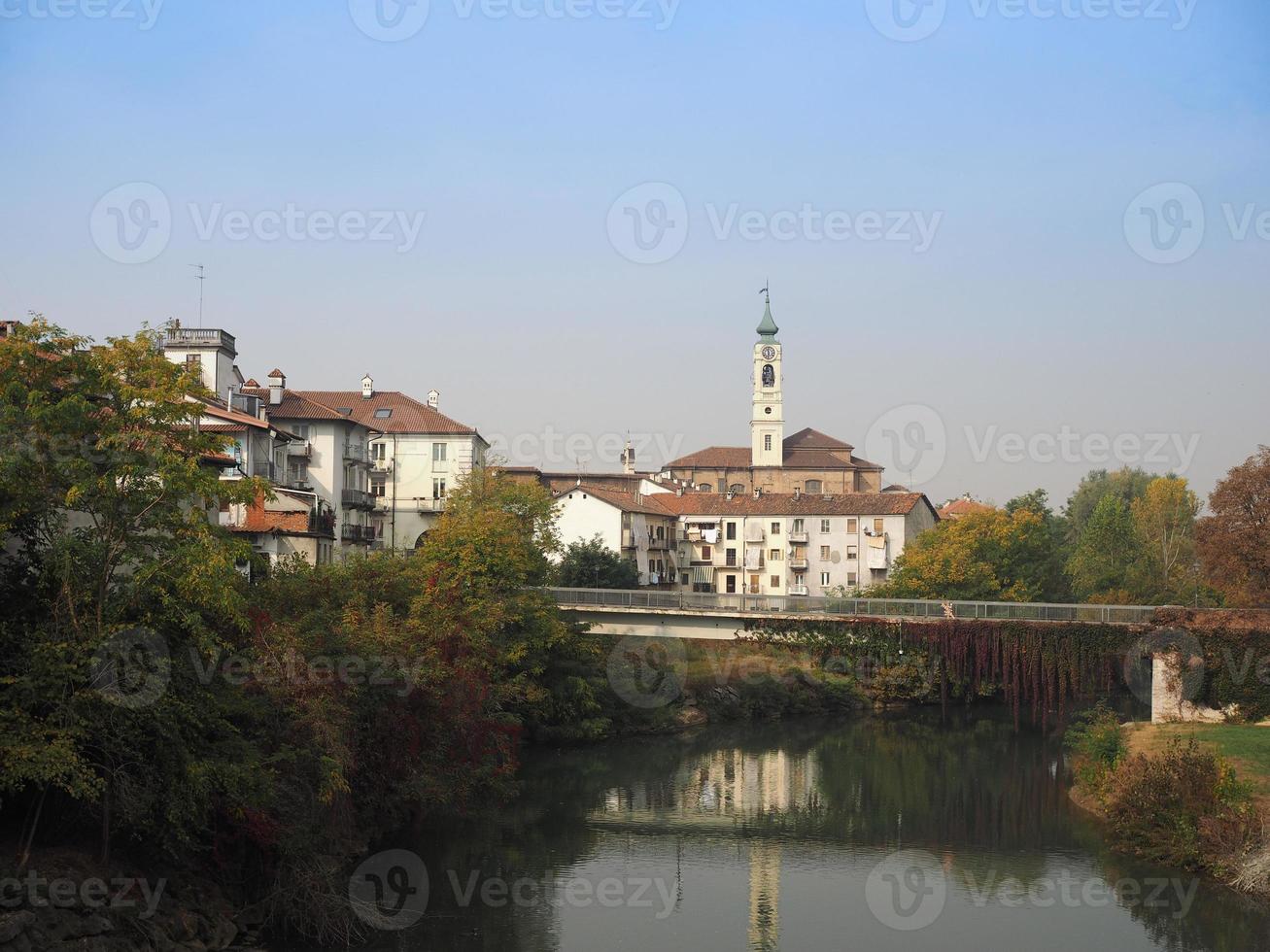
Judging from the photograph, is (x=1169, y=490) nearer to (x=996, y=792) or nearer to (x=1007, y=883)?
(x=996, y=792)

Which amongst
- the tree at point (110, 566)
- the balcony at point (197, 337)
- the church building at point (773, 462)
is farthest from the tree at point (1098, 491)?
the tree at point (110, 566)

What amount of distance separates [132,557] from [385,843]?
9793mm

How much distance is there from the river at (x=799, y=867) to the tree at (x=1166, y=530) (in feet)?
110

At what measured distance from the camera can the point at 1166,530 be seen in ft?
255

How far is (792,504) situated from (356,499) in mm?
33540

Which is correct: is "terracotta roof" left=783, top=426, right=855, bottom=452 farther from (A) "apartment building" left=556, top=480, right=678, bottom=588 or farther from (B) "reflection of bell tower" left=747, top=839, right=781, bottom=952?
(B) "reflection of bell tower" left=747, top=839, right=781, bottom=952

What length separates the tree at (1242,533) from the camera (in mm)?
40469

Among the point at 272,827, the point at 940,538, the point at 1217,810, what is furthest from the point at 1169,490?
the point at 272,827

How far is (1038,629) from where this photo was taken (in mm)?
42719

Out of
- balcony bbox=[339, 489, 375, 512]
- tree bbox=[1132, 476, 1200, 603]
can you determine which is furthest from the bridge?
tree bbox=[1132, 476, 1200, 603]

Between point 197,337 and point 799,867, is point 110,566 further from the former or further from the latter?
point 197,337

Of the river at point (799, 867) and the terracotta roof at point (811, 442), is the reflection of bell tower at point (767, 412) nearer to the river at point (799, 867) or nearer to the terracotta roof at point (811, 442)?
the terracotta roof at point (811, 442)

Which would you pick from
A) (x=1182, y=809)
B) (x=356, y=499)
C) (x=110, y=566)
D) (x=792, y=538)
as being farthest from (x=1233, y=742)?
(x=792, y=538)

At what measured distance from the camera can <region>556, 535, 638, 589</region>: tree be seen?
62125 mm
